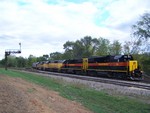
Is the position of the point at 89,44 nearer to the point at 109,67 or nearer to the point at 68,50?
the point at 68,50

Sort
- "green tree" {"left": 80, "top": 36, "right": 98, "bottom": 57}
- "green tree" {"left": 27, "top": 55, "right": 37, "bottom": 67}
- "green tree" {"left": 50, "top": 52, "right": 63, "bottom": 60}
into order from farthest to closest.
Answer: "green tree" {"left": 27, "top": 55, "right": 37, "bottom": 67} → "green tree" {"left": 50, "top": 52, "right": 63, "bottom": 60} → "green tree" {"left": 80, "top": 36, "right": 98, "bottom": 57}

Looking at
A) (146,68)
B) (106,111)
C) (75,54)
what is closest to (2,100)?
(106,111)

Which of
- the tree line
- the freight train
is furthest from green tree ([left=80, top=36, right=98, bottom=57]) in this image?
the freight train

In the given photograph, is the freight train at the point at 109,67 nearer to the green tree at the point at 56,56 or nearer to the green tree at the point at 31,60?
the green tree at the point at 56,56

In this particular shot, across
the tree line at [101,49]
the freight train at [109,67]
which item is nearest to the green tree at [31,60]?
the tree line at [101,49]

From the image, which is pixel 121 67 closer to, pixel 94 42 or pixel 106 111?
pixel 106 111

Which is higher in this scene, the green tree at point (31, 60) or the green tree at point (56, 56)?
the green tree at point (56, 56)

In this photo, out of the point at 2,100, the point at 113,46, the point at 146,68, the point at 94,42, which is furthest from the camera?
the point at 94,42

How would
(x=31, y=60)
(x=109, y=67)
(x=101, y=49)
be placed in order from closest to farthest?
(x=109, y=67)
(x=101, y=49)
(x=31, y=60)

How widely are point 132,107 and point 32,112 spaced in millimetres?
7942

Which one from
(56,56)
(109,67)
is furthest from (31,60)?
(109,67)

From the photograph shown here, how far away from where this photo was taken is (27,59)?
541ft

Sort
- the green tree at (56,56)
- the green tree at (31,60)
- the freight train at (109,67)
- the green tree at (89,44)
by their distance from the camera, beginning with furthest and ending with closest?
the green tree at (31,60), the green tree at (56,56), the green tree at (89,44), the freight train at (109,67)

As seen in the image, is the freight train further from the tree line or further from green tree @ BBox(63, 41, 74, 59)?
green tree @ BBox(63, 41, 74, 59)
